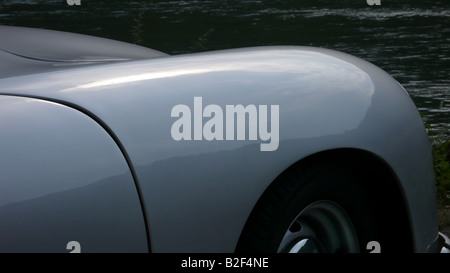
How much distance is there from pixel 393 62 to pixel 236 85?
22.6 ft

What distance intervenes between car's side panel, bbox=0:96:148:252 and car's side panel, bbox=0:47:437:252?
48 mm

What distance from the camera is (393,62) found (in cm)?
877

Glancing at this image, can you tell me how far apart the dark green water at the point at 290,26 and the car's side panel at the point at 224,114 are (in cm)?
443

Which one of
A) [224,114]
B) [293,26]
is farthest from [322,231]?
[293,26]

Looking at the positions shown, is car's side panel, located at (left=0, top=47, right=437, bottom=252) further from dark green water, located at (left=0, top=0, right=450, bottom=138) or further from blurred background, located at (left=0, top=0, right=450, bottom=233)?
dark green water, located at (left=0, top=0, right=450, bottom=138)

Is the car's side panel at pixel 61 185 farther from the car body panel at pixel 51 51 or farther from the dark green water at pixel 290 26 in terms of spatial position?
the dark green water at pixel 290 26

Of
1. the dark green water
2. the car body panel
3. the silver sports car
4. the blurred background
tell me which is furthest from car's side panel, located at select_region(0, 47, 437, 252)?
the dark green water

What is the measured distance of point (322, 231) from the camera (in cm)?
245

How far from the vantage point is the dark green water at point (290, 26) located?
8.73 meters

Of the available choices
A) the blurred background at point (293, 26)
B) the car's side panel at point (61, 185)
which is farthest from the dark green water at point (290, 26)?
the car's side panel at point (61, 185)

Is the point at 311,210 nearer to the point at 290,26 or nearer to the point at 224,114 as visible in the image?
the point at 224,114

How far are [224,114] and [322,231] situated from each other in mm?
592
